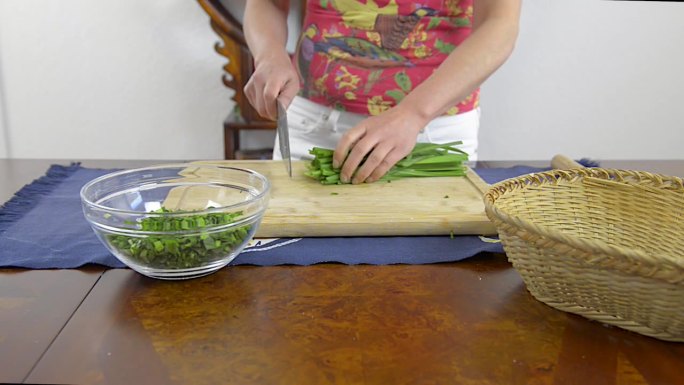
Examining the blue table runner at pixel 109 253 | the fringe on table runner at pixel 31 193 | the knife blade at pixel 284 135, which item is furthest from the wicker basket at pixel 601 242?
the fringe on table runner at pixel 31 193

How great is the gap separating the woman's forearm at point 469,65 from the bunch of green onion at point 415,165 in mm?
71

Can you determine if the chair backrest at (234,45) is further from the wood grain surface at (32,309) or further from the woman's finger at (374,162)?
the wood grain surface at (32,309)

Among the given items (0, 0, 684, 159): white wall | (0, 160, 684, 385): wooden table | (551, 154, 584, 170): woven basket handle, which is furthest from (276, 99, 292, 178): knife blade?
(0, 0, 684, 159): white wall

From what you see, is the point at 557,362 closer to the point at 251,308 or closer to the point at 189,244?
the point at 251,308

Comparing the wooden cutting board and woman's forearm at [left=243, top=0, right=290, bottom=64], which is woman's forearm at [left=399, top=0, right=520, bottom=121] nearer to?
the wooden cutting board

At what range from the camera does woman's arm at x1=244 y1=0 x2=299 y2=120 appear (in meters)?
1.33

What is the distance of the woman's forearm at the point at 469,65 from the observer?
125 centimetres

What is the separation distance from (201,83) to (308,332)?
1697 mm

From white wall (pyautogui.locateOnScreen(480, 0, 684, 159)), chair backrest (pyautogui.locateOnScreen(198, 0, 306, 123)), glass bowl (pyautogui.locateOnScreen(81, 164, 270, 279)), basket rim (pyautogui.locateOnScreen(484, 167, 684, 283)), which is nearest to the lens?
basket rim (pyautogui.locateOnScreen(484, 167, 684, 283))

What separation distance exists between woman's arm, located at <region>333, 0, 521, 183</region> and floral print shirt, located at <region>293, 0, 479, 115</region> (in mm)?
103

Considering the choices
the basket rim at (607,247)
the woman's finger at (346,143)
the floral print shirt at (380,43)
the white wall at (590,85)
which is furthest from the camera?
the white wall at (590,85)

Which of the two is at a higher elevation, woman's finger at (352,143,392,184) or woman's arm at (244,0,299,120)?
woman's arm at (244,0,299,120)

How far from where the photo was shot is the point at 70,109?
235cm

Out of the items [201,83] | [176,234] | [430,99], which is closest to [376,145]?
[430,99]
